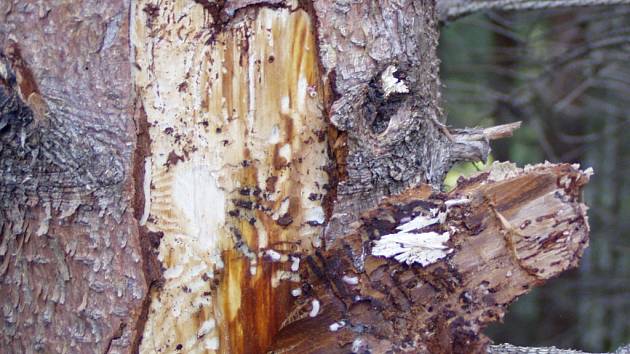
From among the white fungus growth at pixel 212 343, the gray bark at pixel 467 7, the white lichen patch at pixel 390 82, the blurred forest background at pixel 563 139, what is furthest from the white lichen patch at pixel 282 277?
the blurred forest background at pixel 563 139

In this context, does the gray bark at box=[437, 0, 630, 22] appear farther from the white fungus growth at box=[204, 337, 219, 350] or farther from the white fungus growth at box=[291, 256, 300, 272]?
the white fungus growth at box=[204, 337, 219, 350]

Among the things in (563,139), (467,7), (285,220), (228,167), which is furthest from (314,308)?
(563,139)

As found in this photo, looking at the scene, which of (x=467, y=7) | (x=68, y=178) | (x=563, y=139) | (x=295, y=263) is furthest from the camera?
(x=563, y=139)

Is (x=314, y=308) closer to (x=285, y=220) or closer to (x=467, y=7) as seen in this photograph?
(x=285, y=220)

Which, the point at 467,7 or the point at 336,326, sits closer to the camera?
the point at 336,326

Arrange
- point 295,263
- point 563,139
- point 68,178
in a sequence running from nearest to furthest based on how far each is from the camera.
Answer: point 68,178 < point 295,263 < point 563,139

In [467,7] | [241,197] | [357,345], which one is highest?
[467,7]
